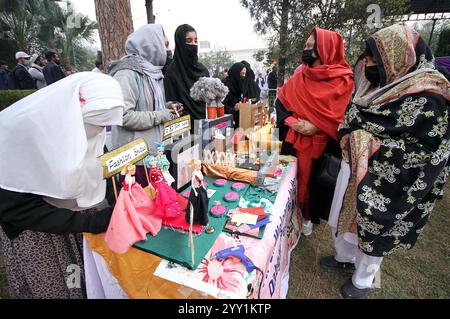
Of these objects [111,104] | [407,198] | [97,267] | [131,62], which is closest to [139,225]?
[97,267]

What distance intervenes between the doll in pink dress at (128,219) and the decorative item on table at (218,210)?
31cm

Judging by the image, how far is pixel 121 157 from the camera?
3.34ft

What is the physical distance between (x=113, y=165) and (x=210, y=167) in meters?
0.82

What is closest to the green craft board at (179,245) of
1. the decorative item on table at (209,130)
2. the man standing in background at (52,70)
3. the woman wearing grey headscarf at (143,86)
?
the decorative item on table at (209,130)

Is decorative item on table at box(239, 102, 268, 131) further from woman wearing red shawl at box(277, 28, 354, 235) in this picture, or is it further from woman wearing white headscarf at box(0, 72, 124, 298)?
woman wearing white headscarf at box(0, 72, 124, 298)

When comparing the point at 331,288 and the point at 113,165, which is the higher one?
the point at 113,165

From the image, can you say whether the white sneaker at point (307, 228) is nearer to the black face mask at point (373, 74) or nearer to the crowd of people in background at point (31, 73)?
the black face mask at point (373, 74)

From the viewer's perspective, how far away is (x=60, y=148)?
92 cm

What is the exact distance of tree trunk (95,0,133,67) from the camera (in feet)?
10.9

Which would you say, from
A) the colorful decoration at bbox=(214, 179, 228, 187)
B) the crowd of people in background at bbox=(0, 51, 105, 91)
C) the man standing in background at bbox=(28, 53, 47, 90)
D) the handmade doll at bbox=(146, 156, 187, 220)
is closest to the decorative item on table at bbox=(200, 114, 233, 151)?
the colorful decoration at bbox=(214, 179, 228, 187)

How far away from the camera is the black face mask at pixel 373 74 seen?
5.22ft

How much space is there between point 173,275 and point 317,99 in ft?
5.69

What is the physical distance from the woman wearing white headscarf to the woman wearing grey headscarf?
1.98 ft

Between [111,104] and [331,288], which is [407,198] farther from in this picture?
[111,104]
